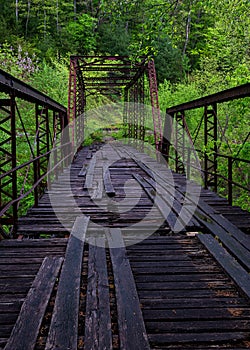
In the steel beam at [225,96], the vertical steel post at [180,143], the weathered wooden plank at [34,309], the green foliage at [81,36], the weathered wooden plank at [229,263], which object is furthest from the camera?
the green foliage at [81,36]

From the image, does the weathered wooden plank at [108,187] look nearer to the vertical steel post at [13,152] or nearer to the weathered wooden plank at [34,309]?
the vertical steel post at [13,152]

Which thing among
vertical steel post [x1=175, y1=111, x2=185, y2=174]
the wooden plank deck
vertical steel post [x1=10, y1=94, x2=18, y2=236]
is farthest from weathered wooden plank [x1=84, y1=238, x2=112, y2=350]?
vertical steel post [x1=175, y1=111, x2=185, y2=174]

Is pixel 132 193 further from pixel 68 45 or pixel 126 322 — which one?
pixel 68 45

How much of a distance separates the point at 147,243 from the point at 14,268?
161cm

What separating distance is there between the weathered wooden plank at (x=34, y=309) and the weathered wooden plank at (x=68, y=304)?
9cm

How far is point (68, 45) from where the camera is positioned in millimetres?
34406

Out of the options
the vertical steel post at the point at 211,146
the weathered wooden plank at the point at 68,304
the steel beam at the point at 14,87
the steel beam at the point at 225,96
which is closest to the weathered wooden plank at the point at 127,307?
the weathered wooden plank at the point at 68,304

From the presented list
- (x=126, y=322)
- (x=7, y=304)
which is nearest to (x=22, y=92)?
(x=7, y=304)

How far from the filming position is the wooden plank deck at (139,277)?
240 centimetres

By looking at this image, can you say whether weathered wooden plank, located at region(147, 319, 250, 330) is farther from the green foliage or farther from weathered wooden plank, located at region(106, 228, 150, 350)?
the green foliage

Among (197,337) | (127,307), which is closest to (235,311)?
(197,337)

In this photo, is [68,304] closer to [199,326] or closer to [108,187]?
[199,326]

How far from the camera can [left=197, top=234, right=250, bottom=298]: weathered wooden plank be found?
123 inches

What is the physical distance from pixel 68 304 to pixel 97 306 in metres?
0.23
